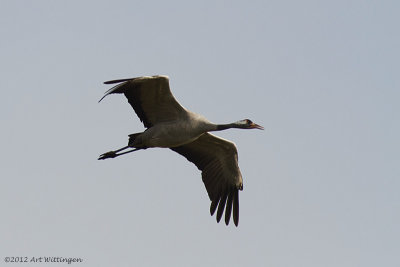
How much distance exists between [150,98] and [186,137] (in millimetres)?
1197

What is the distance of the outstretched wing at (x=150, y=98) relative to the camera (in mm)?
19391

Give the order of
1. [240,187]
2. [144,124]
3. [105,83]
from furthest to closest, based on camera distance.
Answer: [240,187], [144,124], [105,83]

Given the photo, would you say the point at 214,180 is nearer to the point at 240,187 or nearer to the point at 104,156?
the point at 240,187

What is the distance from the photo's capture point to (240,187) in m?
22.1

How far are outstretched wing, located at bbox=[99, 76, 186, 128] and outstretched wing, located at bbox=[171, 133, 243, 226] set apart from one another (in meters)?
1.69

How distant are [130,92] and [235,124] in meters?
2.63

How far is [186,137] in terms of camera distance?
20.0m

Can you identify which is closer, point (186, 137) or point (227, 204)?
point (186, 137)

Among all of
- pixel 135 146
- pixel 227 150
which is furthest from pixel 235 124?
pixel 135 146

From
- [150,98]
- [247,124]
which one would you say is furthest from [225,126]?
[150,98]

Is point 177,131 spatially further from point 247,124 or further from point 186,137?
point 247,124

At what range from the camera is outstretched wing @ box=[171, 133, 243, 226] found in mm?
21844

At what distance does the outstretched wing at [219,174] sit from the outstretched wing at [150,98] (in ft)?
5.55

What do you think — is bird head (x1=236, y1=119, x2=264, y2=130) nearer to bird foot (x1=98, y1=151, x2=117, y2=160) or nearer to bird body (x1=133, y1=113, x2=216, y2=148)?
bird body (x1=133, y1=113, x2=216, y2=148)
